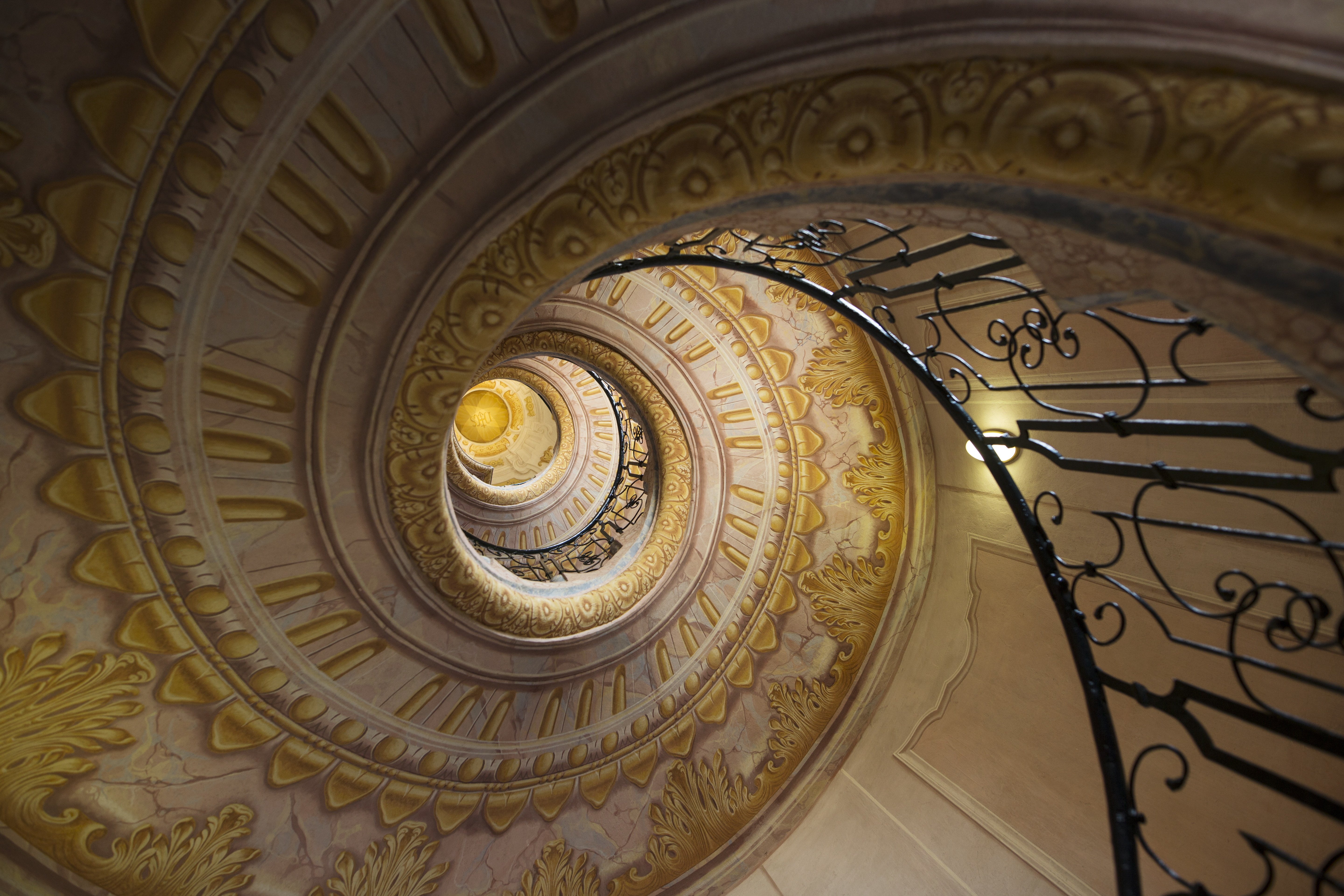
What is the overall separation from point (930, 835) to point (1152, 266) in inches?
128

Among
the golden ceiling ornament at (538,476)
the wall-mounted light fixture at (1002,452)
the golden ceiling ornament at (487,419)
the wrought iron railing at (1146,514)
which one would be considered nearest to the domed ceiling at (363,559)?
the wall-mounted light fixture at (1002,452)

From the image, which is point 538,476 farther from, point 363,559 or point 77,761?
point 77,761

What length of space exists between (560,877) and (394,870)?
0.97 metres

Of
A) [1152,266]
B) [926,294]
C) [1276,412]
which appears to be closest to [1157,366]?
[1276,412]

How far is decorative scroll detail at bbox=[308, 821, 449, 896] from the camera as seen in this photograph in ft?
9.12

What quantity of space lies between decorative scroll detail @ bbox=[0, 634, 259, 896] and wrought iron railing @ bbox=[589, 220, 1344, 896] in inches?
87.5

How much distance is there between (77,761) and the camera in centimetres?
207

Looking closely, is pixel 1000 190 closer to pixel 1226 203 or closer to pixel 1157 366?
pixel 1226 203

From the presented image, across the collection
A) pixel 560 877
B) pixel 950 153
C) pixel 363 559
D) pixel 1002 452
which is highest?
pixel 1002 452

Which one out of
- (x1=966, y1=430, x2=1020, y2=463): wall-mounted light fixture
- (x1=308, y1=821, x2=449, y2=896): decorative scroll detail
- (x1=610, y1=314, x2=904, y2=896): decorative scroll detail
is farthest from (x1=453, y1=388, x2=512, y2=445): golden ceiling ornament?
(x1=966, y1=430, x2=1020, y2=463): wall-mounted light fixture

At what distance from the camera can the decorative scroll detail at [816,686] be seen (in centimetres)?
360

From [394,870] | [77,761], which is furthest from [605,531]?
[77,761]

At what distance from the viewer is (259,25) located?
4.29 feet

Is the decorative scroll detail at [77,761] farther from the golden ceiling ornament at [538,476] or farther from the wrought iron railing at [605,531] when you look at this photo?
the golden ceiling ornament at [538,476]
